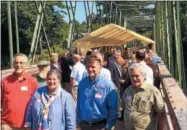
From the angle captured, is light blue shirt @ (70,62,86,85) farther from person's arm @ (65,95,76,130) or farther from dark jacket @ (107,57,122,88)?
person's arm @ (65,95,76,130)

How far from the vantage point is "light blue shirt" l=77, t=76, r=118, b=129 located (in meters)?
6.04

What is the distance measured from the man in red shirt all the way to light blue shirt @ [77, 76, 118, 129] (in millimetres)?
755

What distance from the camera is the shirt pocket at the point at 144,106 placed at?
576cm

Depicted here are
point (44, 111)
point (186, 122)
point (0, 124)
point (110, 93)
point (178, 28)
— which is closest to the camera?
point (186, 122)

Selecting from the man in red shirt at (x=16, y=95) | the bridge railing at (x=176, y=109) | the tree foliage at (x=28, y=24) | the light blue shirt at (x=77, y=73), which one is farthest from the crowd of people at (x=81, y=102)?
the tree foliage at (x=28, y=24)

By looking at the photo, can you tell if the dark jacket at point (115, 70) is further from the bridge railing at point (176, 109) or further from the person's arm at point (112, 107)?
the person's arm at point (112, 107)

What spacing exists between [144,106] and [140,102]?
0.07 meters

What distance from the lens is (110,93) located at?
19.8 feet

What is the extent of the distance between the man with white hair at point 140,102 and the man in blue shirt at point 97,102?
0.17 m

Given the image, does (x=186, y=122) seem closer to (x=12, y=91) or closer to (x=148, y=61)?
(x=12, y=91)

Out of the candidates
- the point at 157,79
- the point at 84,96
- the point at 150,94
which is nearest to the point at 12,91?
the point at 84,96

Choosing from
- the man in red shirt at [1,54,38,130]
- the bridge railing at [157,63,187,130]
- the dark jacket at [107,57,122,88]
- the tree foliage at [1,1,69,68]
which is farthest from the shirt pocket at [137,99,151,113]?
the tree foliage at [1,1,69,68]

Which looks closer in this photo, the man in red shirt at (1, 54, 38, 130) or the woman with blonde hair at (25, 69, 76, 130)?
the woman with blonde hair at (25, 69, 76, 130)

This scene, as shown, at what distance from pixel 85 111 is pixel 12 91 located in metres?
0.95
